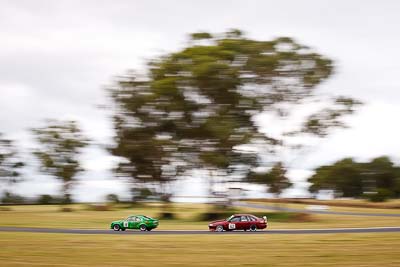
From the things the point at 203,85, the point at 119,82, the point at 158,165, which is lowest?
the point at 158,165

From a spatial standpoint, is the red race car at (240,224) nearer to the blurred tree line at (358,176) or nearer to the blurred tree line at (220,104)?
the blurred tree line at (220,104)

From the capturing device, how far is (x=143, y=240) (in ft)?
108

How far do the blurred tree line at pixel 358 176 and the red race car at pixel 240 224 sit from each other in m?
127

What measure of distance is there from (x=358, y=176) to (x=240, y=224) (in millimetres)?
133992

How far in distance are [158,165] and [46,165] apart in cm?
4017

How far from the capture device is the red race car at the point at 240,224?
4288 centimetres

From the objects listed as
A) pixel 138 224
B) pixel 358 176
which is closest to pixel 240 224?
pixel 138 224

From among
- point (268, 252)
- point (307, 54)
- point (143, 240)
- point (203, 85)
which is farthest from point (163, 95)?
point (268, 252)

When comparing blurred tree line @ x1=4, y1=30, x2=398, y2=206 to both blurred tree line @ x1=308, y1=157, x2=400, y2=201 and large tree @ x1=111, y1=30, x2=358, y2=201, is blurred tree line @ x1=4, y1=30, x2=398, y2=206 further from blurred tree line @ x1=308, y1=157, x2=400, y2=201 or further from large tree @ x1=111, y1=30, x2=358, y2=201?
blurred tree line @ x1=308, y1=157, x2=400, y2=201

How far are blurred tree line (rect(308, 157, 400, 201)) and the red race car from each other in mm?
Result: 126825

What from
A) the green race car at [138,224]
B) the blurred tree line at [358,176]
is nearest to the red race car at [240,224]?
the green race car at [138,224]

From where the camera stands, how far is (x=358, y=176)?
6678 inches

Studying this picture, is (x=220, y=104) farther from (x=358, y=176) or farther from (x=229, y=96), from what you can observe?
(x=358, y=176)

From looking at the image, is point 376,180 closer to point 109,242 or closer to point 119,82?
point 119,82
